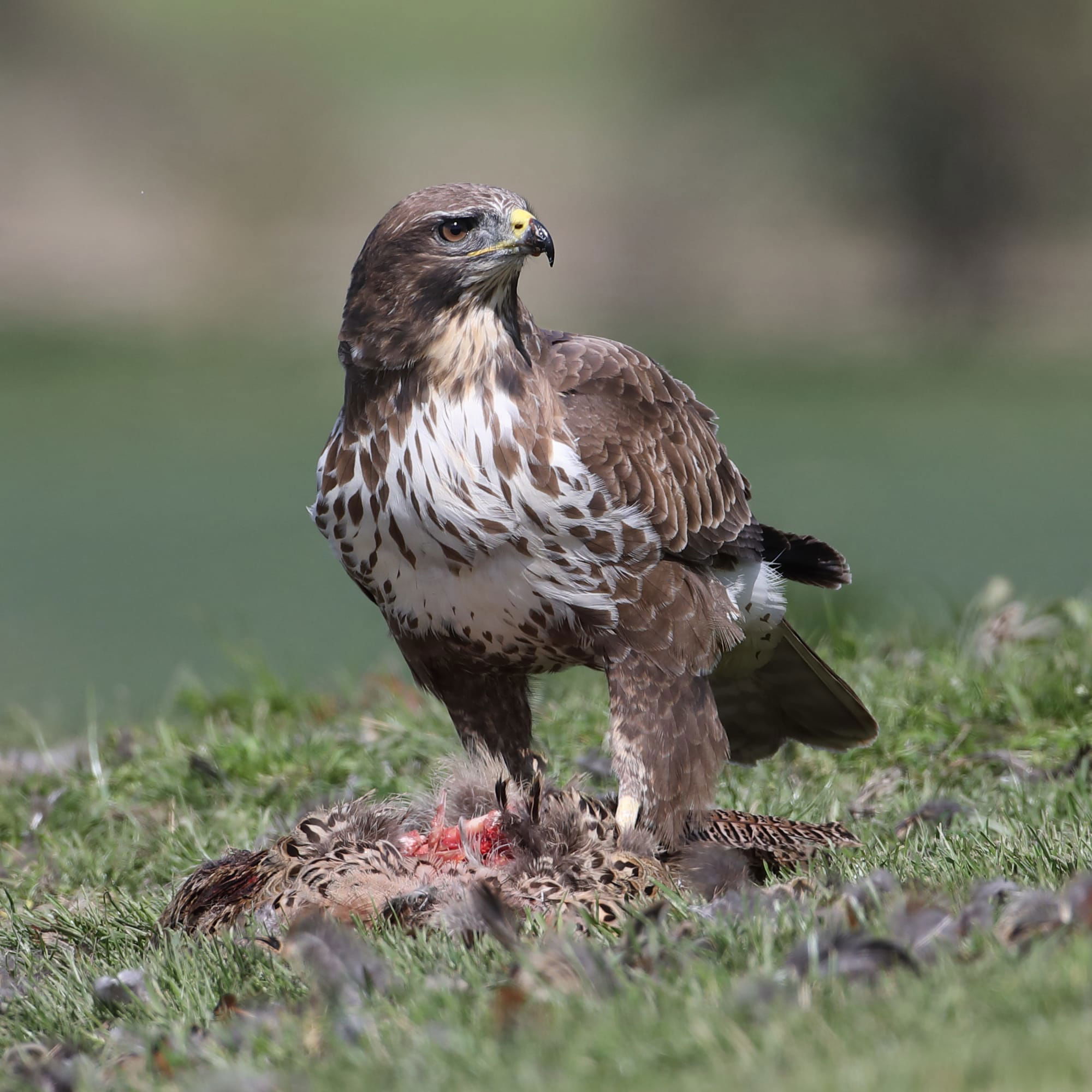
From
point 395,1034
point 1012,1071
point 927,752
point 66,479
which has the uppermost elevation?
point 1012,1071

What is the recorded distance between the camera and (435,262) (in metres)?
3.67

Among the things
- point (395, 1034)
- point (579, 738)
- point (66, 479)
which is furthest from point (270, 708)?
point (66, 479)

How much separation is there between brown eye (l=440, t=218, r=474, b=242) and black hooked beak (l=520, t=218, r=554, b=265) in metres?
0.13

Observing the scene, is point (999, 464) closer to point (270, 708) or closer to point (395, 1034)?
point (270, 708)

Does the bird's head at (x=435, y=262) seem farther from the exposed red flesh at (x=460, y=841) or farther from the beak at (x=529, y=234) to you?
the exposed red flesh at (x=460, y=841)

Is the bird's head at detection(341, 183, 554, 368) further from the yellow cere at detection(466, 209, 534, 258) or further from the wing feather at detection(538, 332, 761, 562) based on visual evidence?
the wing feather at detection(538, 332, 761, 562)

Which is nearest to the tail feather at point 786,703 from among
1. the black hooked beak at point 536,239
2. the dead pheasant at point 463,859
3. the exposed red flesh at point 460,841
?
the dead pheasant at point 463,859

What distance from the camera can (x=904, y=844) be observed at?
140 inches

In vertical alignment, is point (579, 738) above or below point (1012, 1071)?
below

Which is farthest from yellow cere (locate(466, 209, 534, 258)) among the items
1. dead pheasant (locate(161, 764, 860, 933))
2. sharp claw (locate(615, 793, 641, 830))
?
sharp claw (locate(615, 793, 641, 830))

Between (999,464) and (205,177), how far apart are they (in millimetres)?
15217

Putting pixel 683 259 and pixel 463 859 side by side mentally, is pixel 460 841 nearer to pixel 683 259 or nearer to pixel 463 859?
pixel 463 859

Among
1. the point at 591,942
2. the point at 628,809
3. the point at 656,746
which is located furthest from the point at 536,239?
the point at 591,942

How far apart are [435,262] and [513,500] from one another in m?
0.59
